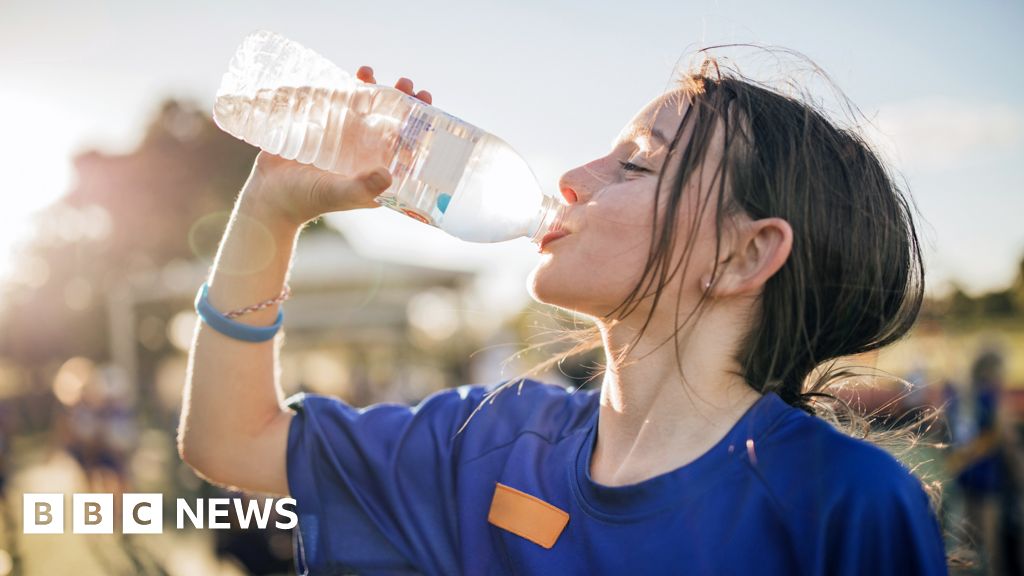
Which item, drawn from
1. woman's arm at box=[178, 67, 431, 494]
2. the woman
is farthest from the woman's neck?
woman's arm at box=[178, 67, 431, 494]

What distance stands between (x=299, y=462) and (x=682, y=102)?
1243 millimetres

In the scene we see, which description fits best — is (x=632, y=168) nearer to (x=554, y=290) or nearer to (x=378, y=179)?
(x=554, y=290)

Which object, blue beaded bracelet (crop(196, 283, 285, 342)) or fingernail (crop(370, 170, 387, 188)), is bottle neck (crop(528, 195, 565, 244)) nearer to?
fingernail (crop(370, 170, 387, 188))

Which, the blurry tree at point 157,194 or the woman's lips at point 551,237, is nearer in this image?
the woman's lips at point 551,237

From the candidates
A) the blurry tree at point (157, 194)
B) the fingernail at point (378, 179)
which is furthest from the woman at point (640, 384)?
the blurry tree at point (157, 194)

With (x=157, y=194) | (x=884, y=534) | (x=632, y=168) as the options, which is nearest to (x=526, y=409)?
(x=632, y=168)

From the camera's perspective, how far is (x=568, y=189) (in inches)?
71.1

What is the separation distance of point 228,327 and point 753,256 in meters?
1.21

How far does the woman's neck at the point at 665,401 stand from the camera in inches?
61.8

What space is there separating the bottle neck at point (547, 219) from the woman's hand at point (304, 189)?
415 millimetres

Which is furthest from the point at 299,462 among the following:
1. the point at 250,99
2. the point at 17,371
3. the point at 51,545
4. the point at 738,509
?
the point at 17,371

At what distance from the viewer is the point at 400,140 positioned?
2279 millimetres

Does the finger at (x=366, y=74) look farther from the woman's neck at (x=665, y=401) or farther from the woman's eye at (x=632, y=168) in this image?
the woman's neck at (x=665, y=401)

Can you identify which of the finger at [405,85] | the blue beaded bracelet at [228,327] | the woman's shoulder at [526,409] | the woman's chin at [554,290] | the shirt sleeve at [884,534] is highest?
the finger at [405,85]
